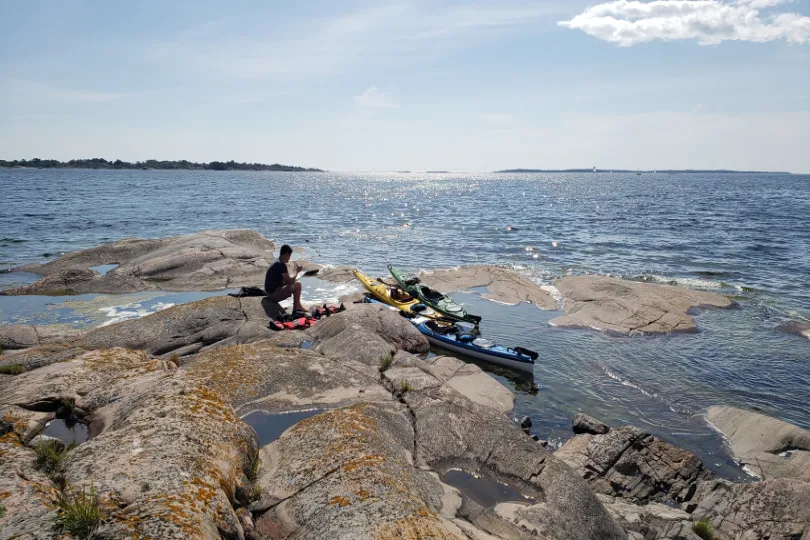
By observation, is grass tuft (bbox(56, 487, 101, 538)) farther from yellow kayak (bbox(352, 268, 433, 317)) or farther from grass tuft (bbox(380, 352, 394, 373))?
yellow kayak (bbox(352, 268, 433, 317))

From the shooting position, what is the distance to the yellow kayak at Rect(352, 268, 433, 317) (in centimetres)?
2083

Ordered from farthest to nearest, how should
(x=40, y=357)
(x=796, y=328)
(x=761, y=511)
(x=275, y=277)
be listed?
(x=796, y=328) < (x=275, y=277) < (x=40, y=357) < (x=761, y=511)

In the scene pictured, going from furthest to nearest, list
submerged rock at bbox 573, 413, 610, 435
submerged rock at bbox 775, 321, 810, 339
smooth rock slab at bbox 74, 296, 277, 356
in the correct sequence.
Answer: submerged rock at bbox 775, 321, 810, 339
smooth rock slab at bbox 74, 296, 277, 356
submerged rock at bbox 573, 413, 610, 435

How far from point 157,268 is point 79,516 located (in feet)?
77.3

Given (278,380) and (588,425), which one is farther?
(588,425)

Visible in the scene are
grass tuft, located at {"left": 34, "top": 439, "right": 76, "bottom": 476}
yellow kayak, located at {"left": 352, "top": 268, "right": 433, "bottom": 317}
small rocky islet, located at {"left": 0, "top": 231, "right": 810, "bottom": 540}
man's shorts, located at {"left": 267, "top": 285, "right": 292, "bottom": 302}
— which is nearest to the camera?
small rocky islet, located at {"left": 0, "top": 231, "right": 810, "bottom": 540}

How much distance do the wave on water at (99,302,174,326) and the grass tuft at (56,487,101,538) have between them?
52.2 ft

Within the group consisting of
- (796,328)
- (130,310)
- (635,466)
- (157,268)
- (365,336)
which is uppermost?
(365,336)

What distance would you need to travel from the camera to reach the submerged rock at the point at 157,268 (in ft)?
73.0

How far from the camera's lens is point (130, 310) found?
1919 cm

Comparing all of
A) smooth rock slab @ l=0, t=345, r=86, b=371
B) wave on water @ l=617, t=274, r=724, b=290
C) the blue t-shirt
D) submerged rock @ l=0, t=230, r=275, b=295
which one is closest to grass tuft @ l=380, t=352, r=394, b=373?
smooth rock slab @ l=0, t=345, r=86, b=371

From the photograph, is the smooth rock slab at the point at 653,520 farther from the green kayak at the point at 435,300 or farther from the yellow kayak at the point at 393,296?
the yellow kayak at the point at 393,296

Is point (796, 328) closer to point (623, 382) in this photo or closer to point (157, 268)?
point (623, 382)

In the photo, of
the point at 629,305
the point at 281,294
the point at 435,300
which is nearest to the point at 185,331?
the point at 281,294
